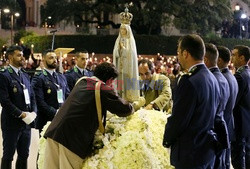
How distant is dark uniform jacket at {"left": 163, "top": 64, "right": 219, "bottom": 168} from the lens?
3.74 metres

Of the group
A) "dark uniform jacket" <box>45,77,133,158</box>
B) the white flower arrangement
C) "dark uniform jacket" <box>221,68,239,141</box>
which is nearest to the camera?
"dark uniform jacket" <box>45,77,133,158</box>

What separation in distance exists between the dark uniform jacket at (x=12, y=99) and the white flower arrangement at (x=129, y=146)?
29.5 inches

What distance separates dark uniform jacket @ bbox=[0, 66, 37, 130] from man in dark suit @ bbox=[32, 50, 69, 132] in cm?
33

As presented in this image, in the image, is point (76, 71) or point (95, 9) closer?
point (76, 71)

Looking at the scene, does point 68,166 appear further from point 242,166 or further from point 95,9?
point 95,9

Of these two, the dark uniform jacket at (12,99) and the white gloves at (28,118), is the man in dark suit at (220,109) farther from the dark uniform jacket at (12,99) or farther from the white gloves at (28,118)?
the dark uniform jacket at (12,99)

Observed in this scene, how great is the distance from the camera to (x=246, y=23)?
29875 mm

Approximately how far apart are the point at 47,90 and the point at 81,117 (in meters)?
2.00

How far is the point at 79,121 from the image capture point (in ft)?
14.9

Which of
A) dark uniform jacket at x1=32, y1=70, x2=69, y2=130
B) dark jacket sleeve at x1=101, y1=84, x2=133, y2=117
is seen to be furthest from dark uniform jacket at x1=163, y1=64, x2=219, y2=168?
dark uniform jacket at x1=32, y1=70, x2=69, y2=130

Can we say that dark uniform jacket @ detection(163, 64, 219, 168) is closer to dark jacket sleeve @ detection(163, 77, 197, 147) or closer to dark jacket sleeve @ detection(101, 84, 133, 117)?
dark jacket sleeve @ detection(163, 77, 197, 147)

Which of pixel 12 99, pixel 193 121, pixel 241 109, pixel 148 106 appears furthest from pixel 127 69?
pixel 193 121

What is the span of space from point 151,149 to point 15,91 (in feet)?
6.52

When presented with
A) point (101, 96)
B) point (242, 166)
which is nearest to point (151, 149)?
point (101, 96)
